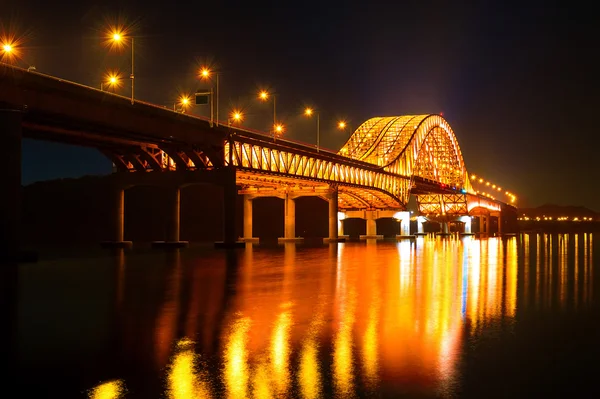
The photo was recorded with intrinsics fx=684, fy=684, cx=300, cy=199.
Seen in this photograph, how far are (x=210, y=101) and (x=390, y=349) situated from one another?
56.0 meters

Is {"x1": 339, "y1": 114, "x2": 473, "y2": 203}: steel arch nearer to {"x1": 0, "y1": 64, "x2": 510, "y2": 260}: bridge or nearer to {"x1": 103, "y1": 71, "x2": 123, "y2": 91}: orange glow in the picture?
{"x1": 0, "y1": 64, "x2": 510, "y2": 260}: bridge

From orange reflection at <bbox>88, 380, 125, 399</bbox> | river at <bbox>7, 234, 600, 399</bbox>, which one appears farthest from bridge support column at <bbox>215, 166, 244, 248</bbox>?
orange reflection at <bbox>88, 380, 125, 399</bbox>

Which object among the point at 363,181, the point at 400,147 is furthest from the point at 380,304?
the point at 400,147

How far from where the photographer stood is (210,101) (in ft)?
218

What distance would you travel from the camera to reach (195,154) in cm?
6819

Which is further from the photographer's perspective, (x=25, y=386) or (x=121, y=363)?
(x=121, y=363)

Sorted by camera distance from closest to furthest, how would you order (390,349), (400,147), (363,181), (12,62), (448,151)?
(390,349) < (12,62) < (363,181) < (400,147) < (448,151)

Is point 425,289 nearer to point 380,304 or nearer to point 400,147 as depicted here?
point 380,304

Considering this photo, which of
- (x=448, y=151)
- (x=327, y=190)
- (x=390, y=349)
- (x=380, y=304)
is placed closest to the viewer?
(x=390, y=349)

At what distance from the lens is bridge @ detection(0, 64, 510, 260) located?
43719 millimetres

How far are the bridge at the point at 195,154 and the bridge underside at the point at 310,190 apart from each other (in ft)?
0.55

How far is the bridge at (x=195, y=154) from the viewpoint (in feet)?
143

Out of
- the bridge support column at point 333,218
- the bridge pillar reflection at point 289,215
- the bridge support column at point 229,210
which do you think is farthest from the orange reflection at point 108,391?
the bridge pillar reflection at point 289,215

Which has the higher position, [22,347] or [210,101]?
[210,101]
